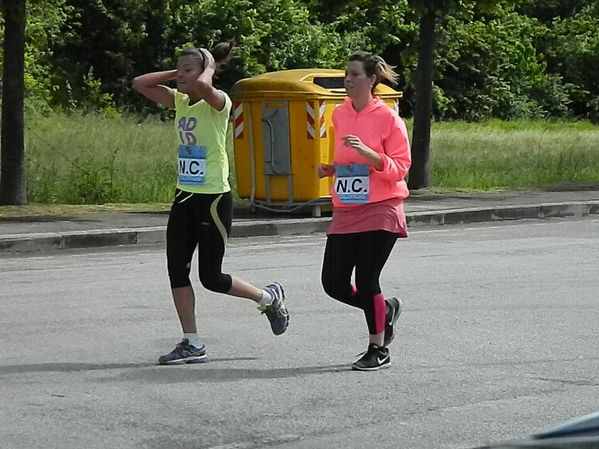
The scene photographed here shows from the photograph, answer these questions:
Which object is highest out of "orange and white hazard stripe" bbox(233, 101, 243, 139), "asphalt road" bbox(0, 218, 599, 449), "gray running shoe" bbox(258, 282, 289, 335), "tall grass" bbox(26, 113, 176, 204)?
"orange and white hazard stripe" bbox(233, 101, 243, 139)

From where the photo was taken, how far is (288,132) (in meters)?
16.2

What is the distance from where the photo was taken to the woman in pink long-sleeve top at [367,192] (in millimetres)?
7359

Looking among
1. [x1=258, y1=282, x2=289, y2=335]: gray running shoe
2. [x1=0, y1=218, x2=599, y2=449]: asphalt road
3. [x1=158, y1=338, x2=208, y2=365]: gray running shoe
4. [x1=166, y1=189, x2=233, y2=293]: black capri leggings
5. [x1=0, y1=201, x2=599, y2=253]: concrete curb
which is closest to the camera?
[x1=0, y1=218, x2=599, y2=449]: asphalt road

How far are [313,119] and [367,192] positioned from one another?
28.7 ft

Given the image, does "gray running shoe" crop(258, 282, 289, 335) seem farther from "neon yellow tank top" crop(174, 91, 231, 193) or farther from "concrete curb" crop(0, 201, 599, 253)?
"concrete curb" crop(0, 201, 599, 253)

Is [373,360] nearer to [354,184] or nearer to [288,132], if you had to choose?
[354,184]

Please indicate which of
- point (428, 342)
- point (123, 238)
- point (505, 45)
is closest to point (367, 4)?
point (123, 238)

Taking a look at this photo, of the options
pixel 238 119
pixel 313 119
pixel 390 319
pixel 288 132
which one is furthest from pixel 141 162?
pixel 390 319

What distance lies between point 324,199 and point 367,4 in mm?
4559

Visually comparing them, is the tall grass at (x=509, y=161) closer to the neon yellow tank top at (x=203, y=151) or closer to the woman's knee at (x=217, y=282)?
the woman's knee at (x=217, y=282)

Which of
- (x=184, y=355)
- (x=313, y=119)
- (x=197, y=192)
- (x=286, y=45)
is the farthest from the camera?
(x=286, y=45)

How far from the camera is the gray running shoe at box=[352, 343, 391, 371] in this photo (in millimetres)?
7426

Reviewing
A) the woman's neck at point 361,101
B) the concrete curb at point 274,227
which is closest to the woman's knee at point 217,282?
the woman's neck at point 361,101

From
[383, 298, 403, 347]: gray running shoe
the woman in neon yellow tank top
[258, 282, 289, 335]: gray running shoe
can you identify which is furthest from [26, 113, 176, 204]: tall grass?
[383, 298, 403, 347]: gray running shoe
